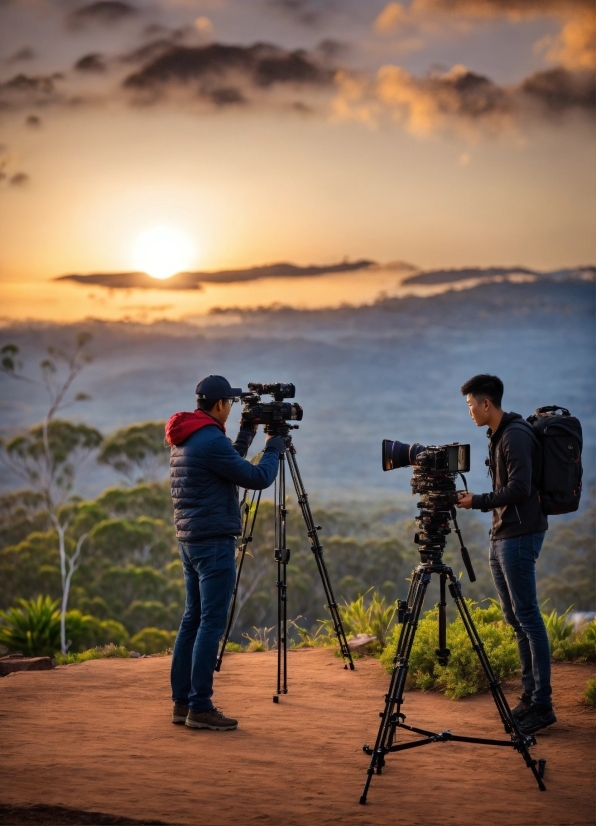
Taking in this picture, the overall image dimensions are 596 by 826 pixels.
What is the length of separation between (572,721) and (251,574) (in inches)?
771

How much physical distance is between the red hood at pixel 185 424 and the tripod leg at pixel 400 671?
4.03 feet

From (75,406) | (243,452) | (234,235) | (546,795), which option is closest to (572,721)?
(546,795)

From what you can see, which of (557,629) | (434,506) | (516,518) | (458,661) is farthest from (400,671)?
(557,629)

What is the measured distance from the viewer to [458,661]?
570 cm

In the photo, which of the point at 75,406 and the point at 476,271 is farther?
the point at 476,271

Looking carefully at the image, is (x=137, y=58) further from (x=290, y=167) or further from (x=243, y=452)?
(x=243, y=452)

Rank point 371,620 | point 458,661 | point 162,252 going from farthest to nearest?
point 162,252, point 371,620, point 458,661

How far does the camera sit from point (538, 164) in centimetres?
2400

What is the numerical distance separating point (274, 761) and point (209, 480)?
128 centimetres

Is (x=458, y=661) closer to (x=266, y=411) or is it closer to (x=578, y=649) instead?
(x=578, y=649)

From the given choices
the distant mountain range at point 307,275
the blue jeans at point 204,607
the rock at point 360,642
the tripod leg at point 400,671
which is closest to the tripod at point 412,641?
the tripod leg at point 400,671

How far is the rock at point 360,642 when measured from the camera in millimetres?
6757

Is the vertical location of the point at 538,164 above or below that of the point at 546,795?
above

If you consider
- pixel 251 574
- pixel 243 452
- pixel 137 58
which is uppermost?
pixel 137 58
